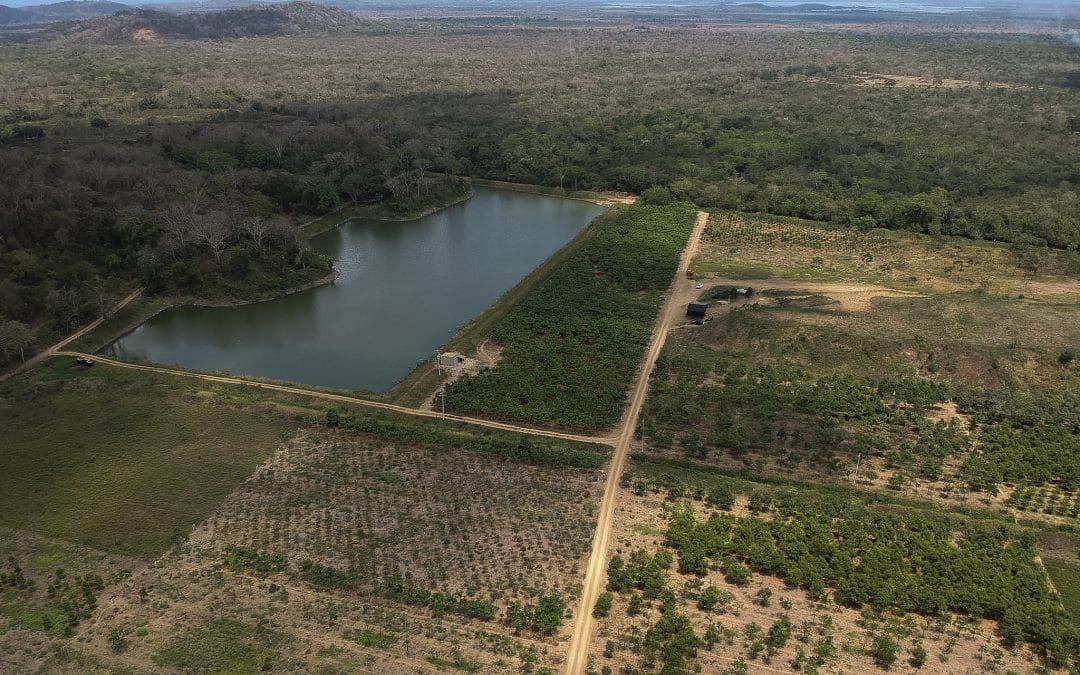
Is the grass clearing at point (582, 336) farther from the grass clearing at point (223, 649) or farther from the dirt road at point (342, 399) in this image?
the grass clearing at point (223, 649)

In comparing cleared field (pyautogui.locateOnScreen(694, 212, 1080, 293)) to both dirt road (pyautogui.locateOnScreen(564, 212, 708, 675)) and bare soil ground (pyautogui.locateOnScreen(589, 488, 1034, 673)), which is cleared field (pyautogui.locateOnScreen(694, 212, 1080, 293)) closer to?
dirt road (pyautogui.locateOnScreen(564, 212, 708, 675))

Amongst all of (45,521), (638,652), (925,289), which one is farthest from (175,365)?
(925,289)

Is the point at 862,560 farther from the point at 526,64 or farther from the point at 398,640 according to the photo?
the point at 526,64

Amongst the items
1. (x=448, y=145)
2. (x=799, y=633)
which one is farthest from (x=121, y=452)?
(x=448, y=145)

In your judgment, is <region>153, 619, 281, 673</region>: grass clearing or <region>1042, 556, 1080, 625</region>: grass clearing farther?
<region>1042, 556, 1080, 625</region>: grass clearing

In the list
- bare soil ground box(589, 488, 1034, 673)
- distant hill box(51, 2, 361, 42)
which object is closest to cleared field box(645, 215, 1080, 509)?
bare soil ground box(589, 488, 1034, 673)

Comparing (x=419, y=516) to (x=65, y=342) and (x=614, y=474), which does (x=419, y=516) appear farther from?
(x=65, y=342)

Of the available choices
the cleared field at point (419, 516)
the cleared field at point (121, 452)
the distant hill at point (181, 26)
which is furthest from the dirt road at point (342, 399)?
the distant hill at point (181, 26)
